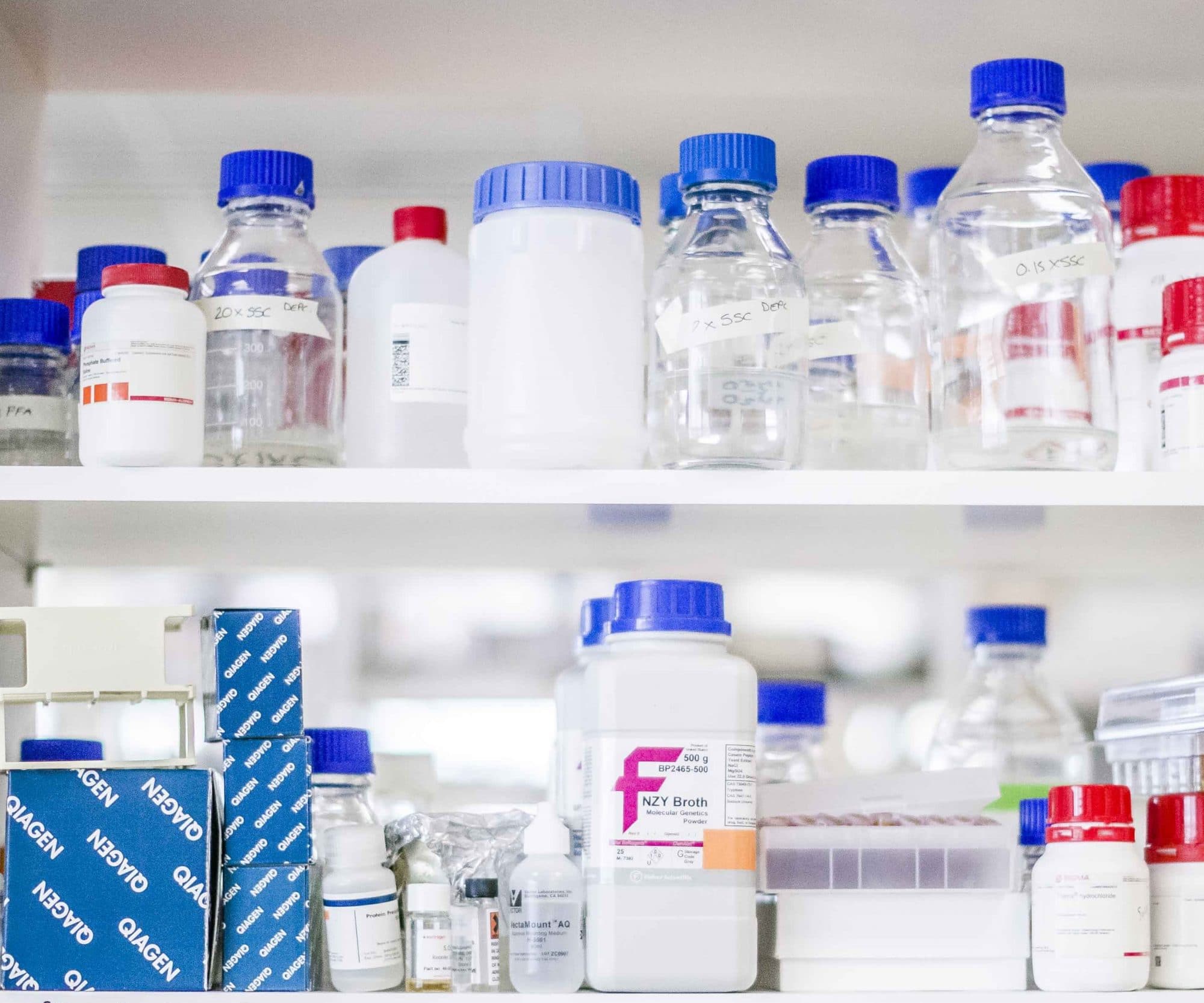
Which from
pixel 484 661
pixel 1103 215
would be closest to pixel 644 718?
pixel 484 661

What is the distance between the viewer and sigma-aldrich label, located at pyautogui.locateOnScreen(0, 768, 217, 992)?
1.03 m

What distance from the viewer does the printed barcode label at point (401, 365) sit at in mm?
1167

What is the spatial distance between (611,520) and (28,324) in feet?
1.65

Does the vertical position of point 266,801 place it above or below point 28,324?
below

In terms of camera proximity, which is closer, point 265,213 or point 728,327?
point 728,327

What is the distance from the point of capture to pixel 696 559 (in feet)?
4.60

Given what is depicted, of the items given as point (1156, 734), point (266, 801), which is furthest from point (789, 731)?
point (266, 801)

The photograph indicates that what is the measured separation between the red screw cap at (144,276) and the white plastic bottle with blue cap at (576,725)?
0.42 meters

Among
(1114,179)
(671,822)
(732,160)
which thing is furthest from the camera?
(1114,179)

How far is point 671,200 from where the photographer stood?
4.27 ft

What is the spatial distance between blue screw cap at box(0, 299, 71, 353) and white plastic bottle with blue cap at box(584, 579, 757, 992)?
1.79ft

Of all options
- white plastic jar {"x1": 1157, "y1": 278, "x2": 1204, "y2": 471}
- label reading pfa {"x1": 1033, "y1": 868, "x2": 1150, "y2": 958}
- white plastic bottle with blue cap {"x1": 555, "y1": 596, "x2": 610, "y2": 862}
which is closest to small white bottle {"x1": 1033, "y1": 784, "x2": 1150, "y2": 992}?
label reading pfa {"x1": 1033, "y1": 868, "x2": 1150, "y2": 958}

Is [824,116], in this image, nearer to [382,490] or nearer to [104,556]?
[382,490]

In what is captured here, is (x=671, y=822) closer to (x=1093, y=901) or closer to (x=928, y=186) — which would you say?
(x=1093, y=901)
